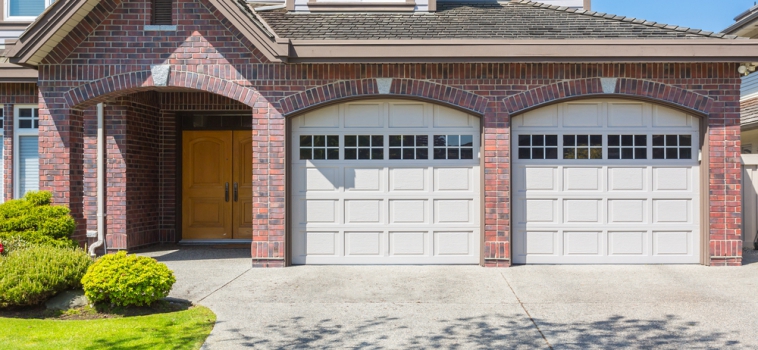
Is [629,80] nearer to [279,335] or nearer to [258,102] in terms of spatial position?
[258,102]

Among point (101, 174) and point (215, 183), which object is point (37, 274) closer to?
point (101, 174)

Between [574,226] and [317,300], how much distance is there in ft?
14.8

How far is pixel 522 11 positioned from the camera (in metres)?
11.6

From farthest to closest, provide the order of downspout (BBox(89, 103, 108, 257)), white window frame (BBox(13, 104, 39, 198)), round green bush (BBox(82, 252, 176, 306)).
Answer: white window frame (BBox(13, 104, 39, 198)) < downspout (BBox(89, 103, 108, 257)) < round green bush (BBox(82, 252, 176, 306))

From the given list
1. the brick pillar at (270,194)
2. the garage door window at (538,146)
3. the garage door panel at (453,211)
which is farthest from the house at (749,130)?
the brick pillar at (270,194)

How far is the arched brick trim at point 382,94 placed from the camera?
9.84 metres

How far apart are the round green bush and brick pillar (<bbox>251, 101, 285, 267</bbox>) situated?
2.85 m

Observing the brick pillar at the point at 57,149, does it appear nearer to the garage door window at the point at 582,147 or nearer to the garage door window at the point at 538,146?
the garage door window at the point at 538,146

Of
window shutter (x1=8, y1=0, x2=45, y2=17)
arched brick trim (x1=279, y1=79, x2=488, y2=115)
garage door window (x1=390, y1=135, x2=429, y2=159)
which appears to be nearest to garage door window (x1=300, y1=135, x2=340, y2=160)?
arched brick trim (x1=279, y1=79, x2=488, y2=115)

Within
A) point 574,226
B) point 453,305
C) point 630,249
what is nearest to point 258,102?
point 453,305

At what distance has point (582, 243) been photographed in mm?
10031

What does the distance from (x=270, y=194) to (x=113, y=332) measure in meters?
3.96

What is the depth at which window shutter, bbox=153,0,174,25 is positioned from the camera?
995 cm

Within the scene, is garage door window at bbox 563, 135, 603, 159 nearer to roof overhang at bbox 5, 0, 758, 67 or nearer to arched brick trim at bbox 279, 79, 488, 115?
roof overhang at bbox 5, 0, 758, 67
